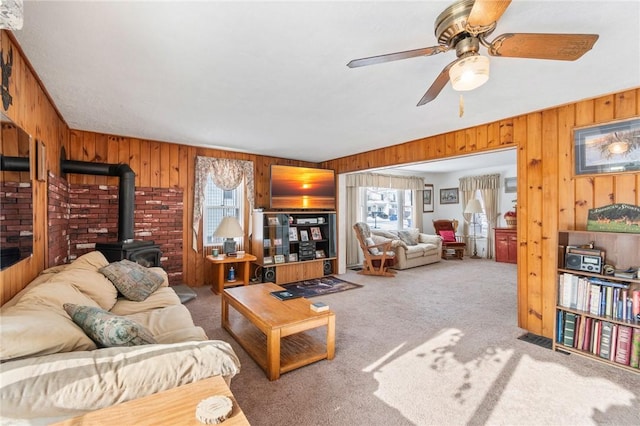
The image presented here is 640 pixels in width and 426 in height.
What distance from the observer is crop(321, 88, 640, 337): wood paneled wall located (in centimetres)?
249

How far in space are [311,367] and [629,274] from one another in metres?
2.64

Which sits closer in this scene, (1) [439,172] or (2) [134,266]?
(2) [134,266]

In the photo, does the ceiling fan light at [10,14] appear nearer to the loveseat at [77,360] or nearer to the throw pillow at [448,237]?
the loveseat at [77,360]

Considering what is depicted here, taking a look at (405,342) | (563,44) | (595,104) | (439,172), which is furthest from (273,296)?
(439,172)

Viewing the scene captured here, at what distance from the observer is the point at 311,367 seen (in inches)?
90.4

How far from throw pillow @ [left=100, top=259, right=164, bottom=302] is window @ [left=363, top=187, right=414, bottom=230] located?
5.14 meters

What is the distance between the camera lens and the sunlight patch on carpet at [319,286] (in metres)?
4.40

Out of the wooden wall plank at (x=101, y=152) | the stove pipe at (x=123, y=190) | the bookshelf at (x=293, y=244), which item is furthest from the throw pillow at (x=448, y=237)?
the wooden wall plank at (x=101, y=152)

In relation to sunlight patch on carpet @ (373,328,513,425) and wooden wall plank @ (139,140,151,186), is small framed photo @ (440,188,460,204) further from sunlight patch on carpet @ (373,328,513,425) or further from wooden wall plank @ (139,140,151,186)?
wooden wall plank @ (139,140,151,186)

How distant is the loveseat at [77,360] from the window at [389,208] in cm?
592

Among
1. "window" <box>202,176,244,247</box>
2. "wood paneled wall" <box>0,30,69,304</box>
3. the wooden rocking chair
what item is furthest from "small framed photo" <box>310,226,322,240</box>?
"wood paneled wall" <box>0,30,69,304</box>

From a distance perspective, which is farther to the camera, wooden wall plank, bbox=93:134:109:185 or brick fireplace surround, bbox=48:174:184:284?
wooden wall plank, bbox=93:134:109:185

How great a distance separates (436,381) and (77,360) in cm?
214

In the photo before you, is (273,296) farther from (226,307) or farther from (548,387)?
(548,387)
